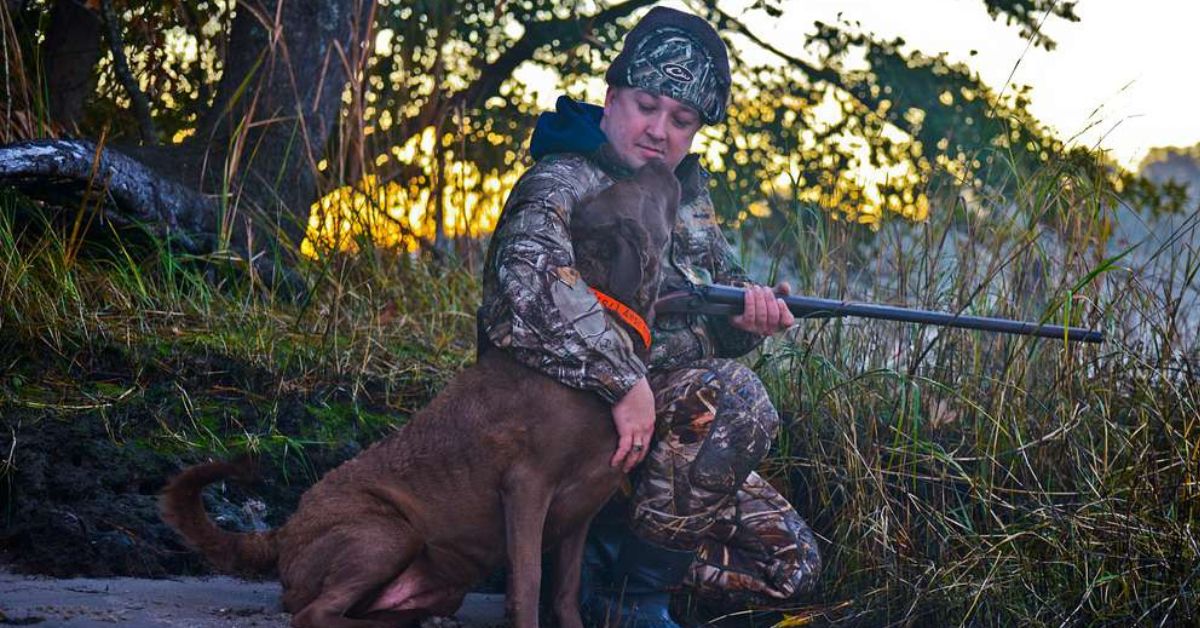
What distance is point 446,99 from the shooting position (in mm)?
7629

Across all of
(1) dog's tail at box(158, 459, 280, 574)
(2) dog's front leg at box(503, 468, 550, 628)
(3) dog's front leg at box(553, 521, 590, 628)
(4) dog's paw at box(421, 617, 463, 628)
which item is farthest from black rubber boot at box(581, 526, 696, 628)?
(1) dog's tail at box(158, 459, 280, 574)

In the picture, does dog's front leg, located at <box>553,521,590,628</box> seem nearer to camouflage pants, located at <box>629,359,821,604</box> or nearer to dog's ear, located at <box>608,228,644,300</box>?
camouflage pants, located at <box>629,359,821,604</box>

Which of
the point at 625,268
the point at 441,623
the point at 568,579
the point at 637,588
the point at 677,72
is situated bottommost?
the point at 441,623

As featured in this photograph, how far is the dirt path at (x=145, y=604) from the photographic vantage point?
3.42 metres

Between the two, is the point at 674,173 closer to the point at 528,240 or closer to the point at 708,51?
the point at 708,51

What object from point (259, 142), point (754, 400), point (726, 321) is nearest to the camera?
point (754, 400)

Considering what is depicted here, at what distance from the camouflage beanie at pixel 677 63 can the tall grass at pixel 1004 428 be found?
1.22m

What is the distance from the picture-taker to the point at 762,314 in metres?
4.12

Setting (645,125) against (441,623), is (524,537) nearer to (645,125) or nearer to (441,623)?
(441,623)

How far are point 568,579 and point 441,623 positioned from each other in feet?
1.73

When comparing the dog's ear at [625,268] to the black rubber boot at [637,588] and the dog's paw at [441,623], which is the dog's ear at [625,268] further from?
the dog's paw at [441,623]

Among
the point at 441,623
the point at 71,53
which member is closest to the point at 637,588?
the point at 441,623

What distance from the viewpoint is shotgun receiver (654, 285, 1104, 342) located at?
4.03m

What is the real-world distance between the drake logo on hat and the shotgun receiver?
65cm
